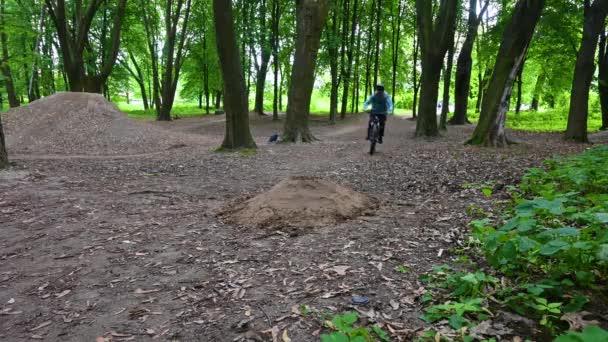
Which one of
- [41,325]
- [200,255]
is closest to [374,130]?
[200,255]

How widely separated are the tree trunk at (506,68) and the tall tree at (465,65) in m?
9.02

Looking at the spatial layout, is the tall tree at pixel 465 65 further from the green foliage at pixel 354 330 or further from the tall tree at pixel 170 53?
the green foliage at pixel 354 330

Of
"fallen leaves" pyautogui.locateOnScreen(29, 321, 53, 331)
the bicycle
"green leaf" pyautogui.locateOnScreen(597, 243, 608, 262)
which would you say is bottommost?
"fallen leaves" pyautogui.locateOnScreen(29, 321, 53, 331)

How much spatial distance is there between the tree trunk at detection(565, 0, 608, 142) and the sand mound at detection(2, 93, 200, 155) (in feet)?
41.4

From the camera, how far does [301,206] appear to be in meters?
4.79

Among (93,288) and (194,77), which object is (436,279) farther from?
(194,77)

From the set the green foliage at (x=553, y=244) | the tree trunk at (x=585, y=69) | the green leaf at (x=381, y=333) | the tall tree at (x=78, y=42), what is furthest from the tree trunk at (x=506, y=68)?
the tall tree at (x=78, y=42)

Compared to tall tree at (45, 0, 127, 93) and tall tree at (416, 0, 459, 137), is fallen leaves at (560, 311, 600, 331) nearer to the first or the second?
tall tree at (416, 0, 459, 137)

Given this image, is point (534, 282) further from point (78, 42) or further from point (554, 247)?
point (78, 42)

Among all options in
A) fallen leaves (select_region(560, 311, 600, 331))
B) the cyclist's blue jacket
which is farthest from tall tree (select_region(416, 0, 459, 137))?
fallen leaves (select_region(560, 311, 600, 331))

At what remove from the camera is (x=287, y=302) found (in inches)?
110

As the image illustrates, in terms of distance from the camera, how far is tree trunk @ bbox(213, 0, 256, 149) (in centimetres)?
1028

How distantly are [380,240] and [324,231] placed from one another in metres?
0.63

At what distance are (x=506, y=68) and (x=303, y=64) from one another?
5.99 m
